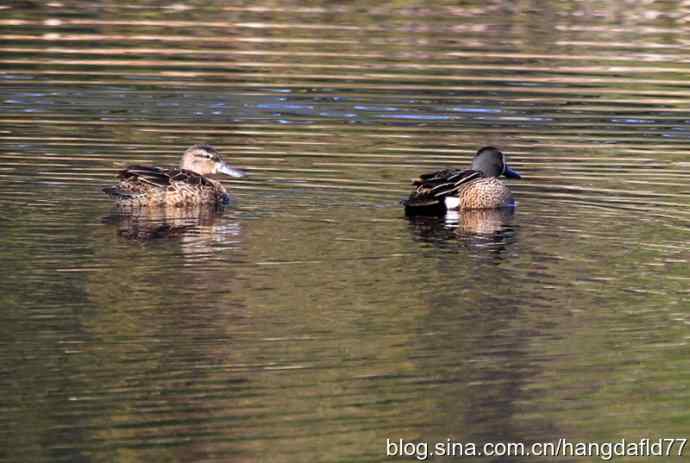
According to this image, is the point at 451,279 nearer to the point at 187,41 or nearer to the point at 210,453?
the point at 210,453

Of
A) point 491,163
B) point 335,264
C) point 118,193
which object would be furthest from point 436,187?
point 335,264

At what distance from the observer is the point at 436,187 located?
543 inches

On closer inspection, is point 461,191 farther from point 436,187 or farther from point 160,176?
point 160,176

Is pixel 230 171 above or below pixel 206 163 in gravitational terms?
below

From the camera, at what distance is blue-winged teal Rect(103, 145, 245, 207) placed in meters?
13.5

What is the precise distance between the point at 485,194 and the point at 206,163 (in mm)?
2434

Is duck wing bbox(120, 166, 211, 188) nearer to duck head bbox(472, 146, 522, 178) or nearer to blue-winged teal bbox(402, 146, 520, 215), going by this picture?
blue-winged teal bbox(402, 146, 520, 215)

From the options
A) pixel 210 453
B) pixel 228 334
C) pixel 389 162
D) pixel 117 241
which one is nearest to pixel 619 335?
pixel 228 334

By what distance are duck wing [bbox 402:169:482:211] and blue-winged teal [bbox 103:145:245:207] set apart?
1594 millimetres

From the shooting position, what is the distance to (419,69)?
888 inches

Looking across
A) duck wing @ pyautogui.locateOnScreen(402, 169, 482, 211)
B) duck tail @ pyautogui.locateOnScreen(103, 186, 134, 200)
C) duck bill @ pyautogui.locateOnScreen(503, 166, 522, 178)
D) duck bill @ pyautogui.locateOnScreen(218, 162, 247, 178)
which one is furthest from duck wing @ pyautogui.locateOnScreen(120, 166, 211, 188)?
duck bill @ pyautogui.locateOnScreen(503, 166, 522, 178)

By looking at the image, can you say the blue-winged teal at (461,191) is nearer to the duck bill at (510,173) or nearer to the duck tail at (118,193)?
the duck bill at (510,173)

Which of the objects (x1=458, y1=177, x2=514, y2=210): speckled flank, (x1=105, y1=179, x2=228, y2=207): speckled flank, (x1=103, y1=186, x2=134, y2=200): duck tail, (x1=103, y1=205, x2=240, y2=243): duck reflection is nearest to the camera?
(x1=103, y1=205, x2=240, y2=243): duck reflection

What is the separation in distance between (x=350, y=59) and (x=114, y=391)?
1525 cm
